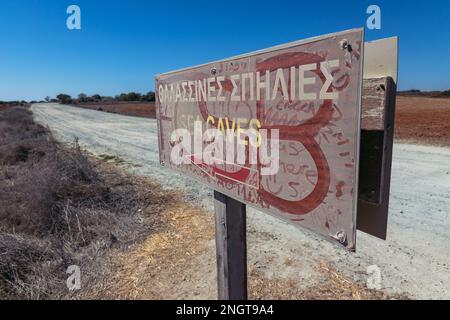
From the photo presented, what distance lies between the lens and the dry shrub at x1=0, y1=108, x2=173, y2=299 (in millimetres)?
2996

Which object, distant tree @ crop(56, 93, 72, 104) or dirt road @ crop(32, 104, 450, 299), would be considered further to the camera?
distant tree @ crop(56, 93, 72, 104)

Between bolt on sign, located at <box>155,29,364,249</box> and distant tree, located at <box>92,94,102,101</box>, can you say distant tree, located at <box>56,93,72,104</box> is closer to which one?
distant tree, located at <box>92,94,102,101</box>


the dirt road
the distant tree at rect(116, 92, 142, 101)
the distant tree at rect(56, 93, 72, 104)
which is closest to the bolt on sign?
the dirt road

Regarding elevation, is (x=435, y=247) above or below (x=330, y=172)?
below

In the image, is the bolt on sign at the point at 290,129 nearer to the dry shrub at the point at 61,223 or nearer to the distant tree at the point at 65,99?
the dry shrub at the point at 61,223

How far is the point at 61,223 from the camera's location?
3.95m

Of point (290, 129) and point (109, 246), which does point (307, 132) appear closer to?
point (290, 129)

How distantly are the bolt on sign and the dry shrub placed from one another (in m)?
2.21

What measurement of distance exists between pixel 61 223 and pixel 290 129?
366cm
